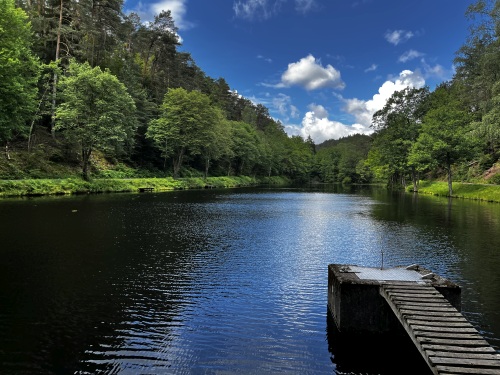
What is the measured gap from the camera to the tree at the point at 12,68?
36344 mm

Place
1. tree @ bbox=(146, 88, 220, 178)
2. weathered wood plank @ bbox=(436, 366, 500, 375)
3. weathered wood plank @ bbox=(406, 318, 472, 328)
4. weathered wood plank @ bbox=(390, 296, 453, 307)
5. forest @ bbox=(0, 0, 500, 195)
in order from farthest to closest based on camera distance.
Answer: tree @ bbox=(146, 88, 220, 178), forest @ bbox=(0, 0, 500, 195), weathered wood plank @ bbox=(390, 296, 453, 307), weathered wood plank @ bbox=(406, 318, 472, 328), weathered wood plank @ bbox=(436, 366, 500, 375)

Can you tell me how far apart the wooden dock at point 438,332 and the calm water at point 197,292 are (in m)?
1.09

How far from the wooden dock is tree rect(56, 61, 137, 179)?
45.9 metres

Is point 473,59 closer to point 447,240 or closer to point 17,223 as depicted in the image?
point 447,240

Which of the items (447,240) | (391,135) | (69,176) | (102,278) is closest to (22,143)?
(69,176)

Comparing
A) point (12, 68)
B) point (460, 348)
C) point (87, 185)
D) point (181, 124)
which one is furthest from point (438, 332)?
point (181, 124)

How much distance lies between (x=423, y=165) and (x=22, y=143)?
61.4 meters

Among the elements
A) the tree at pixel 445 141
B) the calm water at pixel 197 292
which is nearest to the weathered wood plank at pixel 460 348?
the calm water at pixel 197 292

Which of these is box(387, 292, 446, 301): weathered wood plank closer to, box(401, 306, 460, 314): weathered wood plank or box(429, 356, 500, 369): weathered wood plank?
box(401, 306, 460, 314): weathered wood plank

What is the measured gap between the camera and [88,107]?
4769cm

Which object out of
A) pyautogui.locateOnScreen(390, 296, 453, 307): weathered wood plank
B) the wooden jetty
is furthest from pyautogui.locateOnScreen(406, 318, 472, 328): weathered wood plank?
pyautogui.locateOnScreen(390, 296, 453, 307): weathered wood plank

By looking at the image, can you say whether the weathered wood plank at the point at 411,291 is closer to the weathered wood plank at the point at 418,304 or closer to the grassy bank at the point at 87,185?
the weathered wood plank at the point at 418,304

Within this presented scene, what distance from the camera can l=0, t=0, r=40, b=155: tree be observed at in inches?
1431

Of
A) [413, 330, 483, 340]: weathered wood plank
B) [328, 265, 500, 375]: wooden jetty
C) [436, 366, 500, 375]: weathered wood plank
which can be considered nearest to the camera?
[436, 366, 500, 375]: weathered wood plank
